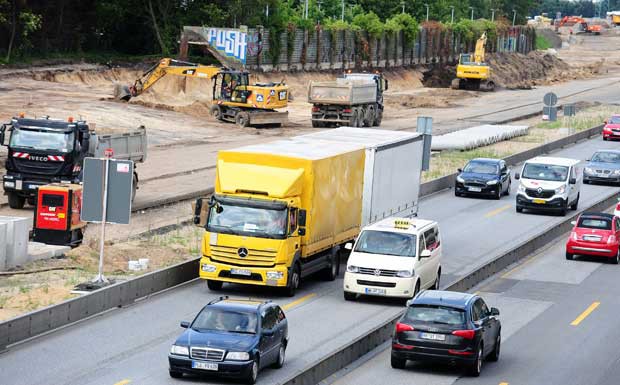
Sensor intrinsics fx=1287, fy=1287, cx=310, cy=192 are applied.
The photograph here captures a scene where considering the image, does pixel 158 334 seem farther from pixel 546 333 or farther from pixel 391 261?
pixel 546 333

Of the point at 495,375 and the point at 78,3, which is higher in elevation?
the point at 78,3

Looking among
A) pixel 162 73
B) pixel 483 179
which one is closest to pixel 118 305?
pixel 483 179

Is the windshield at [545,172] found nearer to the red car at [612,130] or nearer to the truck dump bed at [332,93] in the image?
the truck dump bed at [332,93]

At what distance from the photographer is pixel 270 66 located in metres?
101

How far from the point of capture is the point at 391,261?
99.9 ft

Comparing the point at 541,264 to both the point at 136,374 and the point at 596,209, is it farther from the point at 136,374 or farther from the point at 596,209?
the point at 136,374

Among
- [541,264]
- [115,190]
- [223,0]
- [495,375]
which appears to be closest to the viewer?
[495,375]

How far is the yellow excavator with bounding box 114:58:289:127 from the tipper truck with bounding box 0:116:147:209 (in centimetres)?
3012

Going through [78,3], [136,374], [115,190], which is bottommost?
[136,374]

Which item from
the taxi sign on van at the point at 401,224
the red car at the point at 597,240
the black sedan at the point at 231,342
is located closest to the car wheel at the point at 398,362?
the black sedan at the point at 231,342

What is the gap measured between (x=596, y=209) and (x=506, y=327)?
21.4 m

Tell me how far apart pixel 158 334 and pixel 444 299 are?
6.14m

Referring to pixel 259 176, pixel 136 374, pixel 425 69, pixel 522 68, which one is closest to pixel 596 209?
pixel 259 176

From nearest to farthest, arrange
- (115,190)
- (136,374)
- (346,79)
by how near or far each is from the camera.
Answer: (136,374), (115,190), (346,79)
